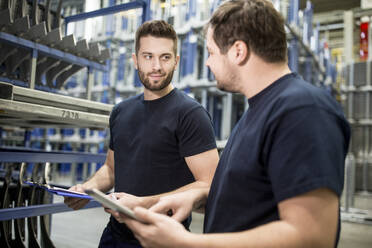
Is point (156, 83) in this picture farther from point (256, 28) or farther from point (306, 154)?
point (306, 154)

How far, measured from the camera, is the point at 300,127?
31.1 inches

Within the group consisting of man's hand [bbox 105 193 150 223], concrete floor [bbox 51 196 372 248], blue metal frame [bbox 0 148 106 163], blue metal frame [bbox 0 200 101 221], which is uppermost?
blue metal frame [bbox 0 148 106 163]

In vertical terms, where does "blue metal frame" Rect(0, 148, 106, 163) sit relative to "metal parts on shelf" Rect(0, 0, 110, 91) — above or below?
below

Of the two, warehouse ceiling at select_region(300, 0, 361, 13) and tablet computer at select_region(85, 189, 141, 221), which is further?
warehouse ceiling at select_region(300, 0, 361, 13)

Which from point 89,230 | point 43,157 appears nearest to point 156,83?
point 43,157

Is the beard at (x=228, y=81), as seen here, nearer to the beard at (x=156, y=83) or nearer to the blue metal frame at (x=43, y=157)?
the beard at (x=156, y=83)

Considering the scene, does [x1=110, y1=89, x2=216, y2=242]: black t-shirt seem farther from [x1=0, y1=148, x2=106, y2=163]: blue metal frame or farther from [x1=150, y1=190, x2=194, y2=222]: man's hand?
[x1=0, y1=148, x2=106, y2=163]: blue metal frame

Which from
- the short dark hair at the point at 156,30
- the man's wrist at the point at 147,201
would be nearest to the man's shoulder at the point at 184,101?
the short dark hair at the point at 156,30

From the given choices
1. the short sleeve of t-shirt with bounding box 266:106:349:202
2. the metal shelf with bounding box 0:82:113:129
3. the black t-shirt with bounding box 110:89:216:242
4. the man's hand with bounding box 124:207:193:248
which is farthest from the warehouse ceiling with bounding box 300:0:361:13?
the man's hand with bounding box 124:207:193:248

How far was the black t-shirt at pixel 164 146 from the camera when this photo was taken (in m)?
1.61

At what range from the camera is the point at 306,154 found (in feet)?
2.51

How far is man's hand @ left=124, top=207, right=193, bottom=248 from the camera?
822 mm

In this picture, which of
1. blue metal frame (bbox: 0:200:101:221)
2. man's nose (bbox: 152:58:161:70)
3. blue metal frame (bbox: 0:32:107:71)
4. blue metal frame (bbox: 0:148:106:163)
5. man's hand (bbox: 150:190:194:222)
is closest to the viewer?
man's hand (bbox: 150:190:194:222)

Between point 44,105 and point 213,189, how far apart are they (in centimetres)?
161
